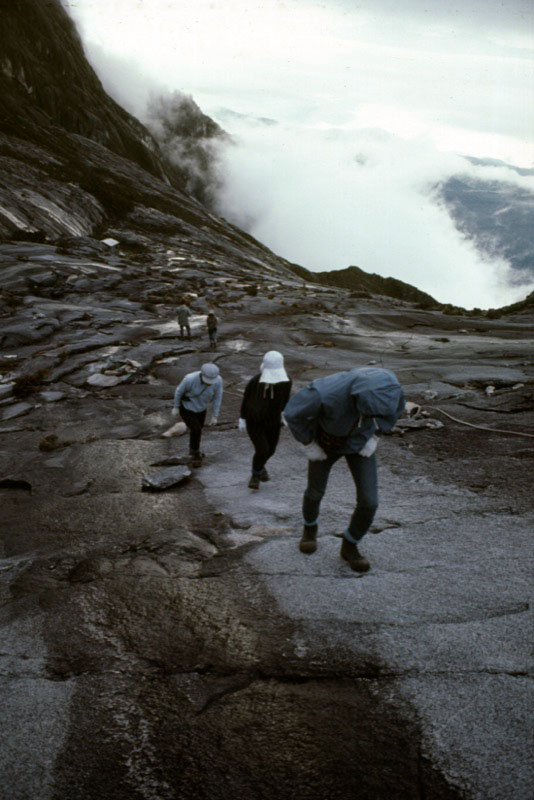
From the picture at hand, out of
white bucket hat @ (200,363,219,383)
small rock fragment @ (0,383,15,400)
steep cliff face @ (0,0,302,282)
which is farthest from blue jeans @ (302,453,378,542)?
steep cliff face @ (0,0,302,282)

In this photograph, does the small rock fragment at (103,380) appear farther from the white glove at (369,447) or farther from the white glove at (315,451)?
the white glove at (369,447)

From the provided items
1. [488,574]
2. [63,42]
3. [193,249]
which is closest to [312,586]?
[488,574]

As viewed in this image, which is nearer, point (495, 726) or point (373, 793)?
point (373, 793)

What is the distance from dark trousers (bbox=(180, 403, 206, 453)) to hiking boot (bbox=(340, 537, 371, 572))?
3708mm

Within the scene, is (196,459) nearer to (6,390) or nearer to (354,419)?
(354,419)

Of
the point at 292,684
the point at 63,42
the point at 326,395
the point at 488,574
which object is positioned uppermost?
the point at 63,42

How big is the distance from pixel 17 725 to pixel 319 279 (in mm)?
92321

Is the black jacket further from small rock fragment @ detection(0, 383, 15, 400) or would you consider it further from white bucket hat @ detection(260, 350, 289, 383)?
small rock fragment @ detection(0, 383, 15, 400)

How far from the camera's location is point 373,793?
2.52 meters

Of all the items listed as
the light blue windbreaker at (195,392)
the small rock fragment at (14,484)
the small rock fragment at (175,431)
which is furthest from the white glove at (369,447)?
the small rock fragment at (175,431)

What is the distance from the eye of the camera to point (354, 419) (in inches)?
157

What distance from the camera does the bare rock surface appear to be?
107 inches

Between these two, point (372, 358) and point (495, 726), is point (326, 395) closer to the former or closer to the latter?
point (495, 726)

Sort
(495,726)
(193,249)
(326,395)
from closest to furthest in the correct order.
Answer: (495,726), (326,395), (193,249)
